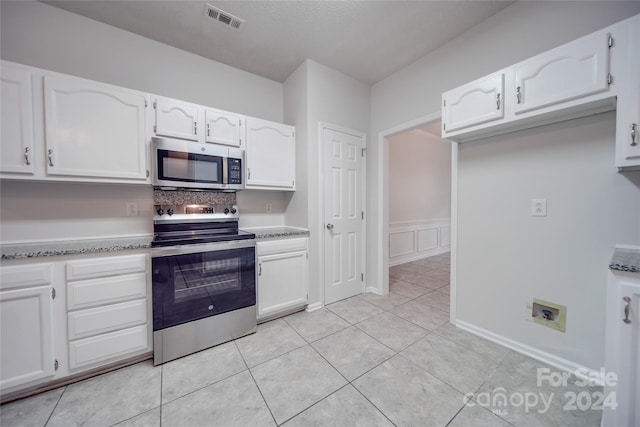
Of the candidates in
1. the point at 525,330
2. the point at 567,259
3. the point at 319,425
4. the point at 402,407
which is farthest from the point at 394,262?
the point at 319,425

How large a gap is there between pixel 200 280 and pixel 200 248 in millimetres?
273

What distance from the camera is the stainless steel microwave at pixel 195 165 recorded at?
75.1 inches

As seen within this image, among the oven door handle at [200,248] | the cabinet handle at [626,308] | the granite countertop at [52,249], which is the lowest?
the cabinet handle at [626,308]

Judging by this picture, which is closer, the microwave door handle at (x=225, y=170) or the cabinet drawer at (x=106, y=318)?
the cabinet drawer at (x=106, y=318)

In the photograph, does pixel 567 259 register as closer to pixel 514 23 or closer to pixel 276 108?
pixel 514 23

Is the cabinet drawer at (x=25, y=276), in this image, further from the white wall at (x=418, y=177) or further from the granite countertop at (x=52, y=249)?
the white wall at (x=418, y=177)

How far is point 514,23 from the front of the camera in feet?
6.03

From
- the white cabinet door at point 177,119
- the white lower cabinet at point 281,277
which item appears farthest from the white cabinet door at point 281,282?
the white cabinet door at point 177,119

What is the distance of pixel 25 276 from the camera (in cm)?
139

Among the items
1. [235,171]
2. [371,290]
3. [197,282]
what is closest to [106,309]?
[197,282]

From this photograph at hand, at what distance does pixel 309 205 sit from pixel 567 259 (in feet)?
7.02

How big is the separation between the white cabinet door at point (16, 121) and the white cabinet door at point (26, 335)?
0.84 m

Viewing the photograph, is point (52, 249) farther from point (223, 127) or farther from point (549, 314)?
point (549, 314)

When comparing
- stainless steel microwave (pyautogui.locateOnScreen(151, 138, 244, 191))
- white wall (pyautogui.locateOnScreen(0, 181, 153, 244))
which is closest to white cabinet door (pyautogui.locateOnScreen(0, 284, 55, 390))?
white wall (pyautogui.locateOnScreen(0, 181, 153, 244))
